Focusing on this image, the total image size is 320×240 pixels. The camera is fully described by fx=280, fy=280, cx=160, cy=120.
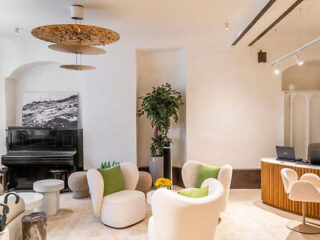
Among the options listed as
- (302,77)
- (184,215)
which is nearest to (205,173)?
(184,215)

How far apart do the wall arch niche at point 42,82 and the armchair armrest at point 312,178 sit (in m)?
4.89

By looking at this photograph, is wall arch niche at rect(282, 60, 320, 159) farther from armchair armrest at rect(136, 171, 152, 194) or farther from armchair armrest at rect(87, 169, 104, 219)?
armchair armrest at rect(87, 169, 104, 219)

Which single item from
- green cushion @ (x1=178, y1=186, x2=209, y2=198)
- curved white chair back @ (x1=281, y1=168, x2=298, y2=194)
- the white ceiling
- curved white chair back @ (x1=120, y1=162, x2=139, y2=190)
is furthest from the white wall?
green cushion @ (x1=178, y1=186, x2=209, y2=198)

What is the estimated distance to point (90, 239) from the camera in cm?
384

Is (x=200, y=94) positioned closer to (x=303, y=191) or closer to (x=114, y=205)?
(x=303, y=191)

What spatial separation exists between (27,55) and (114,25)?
2.41 meters

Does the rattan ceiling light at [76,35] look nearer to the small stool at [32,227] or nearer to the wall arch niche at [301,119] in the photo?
the small stool at [32,227]

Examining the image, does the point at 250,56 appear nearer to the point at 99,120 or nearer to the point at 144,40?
the point at 144,40

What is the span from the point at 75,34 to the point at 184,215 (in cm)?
279

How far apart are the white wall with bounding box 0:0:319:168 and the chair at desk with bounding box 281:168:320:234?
2029 mm

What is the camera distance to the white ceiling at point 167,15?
170 inches

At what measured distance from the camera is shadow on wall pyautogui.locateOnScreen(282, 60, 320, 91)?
6695 mm

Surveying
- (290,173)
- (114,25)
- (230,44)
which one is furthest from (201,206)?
(230,44)

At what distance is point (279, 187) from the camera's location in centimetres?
496
